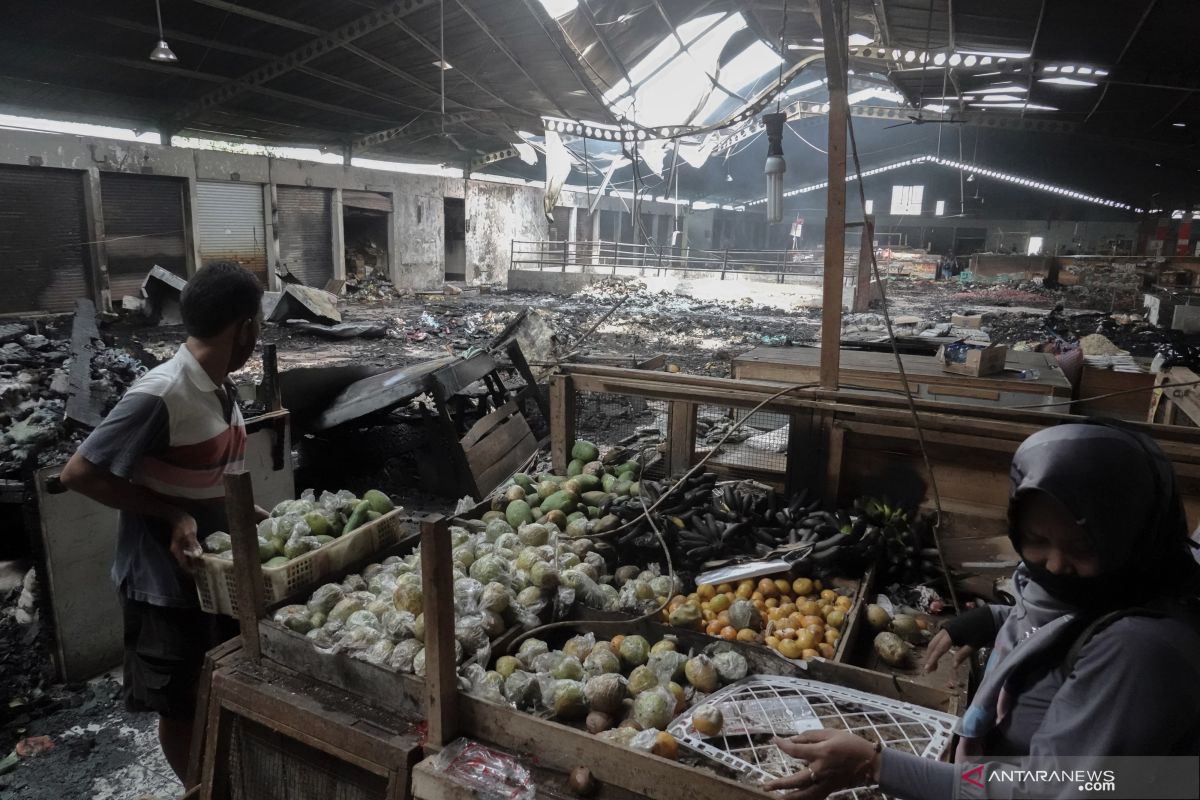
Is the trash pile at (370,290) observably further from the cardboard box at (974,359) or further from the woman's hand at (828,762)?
the woman's hand at (828,762)

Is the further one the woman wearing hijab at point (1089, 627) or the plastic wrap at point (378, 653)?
Answer: the plastic wrap at point (378, 653)

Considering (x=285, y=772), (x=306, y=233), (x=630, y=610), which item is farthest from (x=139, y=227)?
(x=630, y=610)

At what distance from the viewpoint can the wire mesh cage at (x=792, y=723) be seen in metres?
1.89

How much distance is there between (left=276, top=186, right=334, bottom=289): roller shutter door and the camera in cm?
1781

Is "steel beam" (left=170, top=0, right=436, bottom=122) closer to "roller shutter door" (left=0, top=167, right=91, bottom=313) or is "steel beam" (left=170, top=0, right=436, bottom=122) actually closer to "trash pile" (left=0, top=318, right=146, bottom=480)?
"roller shutter door" (left=0, top=167, right=91, bottom=313)

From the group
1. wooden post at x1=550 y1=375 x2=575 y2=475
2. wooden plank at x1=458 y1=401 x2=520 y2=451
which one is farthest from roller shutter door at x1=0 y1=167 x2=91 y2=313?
wooden post at x1=550 y1=375 x2=575 y2=475

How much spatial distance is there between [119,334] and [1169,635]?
15030mm

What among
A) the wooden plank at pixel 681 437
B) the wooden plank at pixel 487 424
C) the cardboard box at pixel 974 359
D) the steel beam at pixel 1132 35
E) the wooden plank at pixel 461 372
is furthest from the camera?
the steel beam at pixel 1132 35

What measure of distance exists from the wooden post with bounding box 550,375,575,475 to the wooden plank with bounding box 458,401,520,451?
1.95 m

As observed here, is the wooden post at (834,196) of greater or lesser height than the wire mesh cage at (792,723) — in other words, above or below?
above

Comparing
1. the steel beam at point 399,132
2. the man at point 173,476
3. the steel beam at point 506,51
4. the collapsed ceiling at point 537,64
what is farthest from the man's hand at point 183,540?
the steel beam at point 399,132

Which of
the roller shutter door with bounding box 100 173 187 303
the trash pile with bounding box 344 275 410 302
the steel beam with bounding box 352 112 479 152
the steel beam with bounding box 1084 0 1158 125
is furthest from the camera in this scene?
the steel beam with bounding box 352 112 479 152

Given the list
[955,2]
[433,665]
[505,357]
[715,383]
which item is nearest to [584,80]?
[955,2]

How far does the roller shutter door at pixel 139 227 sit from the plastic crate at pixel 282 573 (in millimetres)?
15052
